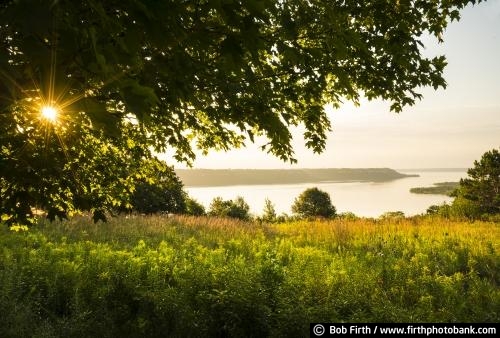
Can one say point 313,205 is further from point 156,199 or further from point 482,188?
point 482,188

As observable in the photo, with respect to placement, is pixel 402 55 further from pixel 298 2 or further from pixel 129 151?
pixel 129 151

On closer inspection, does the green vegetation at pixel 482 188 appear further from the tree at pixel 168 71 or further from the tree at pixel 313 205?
the tree at pixel 168 71

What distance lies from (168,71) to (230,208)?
3002 centimetres

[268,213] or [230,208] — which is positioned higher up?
[230,208]

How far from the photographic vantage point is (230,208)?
32.9 meters

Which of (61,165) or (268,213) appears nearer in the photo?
(61,165)

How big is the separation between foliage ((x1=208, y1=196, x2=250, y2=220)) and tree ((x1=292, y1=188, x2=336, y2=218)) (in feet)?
15.1

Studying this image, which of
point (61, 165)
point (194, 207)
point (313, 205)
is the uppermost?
point (61, 165)

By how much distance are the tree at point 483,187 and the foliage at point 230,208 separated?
21.8m

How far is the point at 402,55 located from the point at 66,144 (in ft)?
14.4

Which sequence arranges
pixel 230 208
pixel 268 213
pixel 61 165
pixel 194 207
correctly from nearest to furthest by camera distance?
1. pixel 61 165
2. pixel 194 207
3. pixel 230 208
4. pixel 268 213

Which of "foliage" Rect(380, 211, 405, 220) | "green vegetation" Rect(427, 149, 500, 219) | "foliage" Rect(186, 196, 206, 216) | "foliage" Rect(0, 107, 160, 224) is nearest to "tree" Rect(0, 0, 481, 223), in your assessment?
"foliage" Rect(0, 107, 160, 224)

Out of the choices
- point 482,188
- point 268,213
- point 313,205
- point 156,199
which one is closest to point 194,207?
point 156,199

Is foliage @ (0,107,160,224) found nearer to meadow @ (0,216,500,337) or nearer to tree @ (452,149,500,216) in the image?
meadow @ (0,216,500,337)
